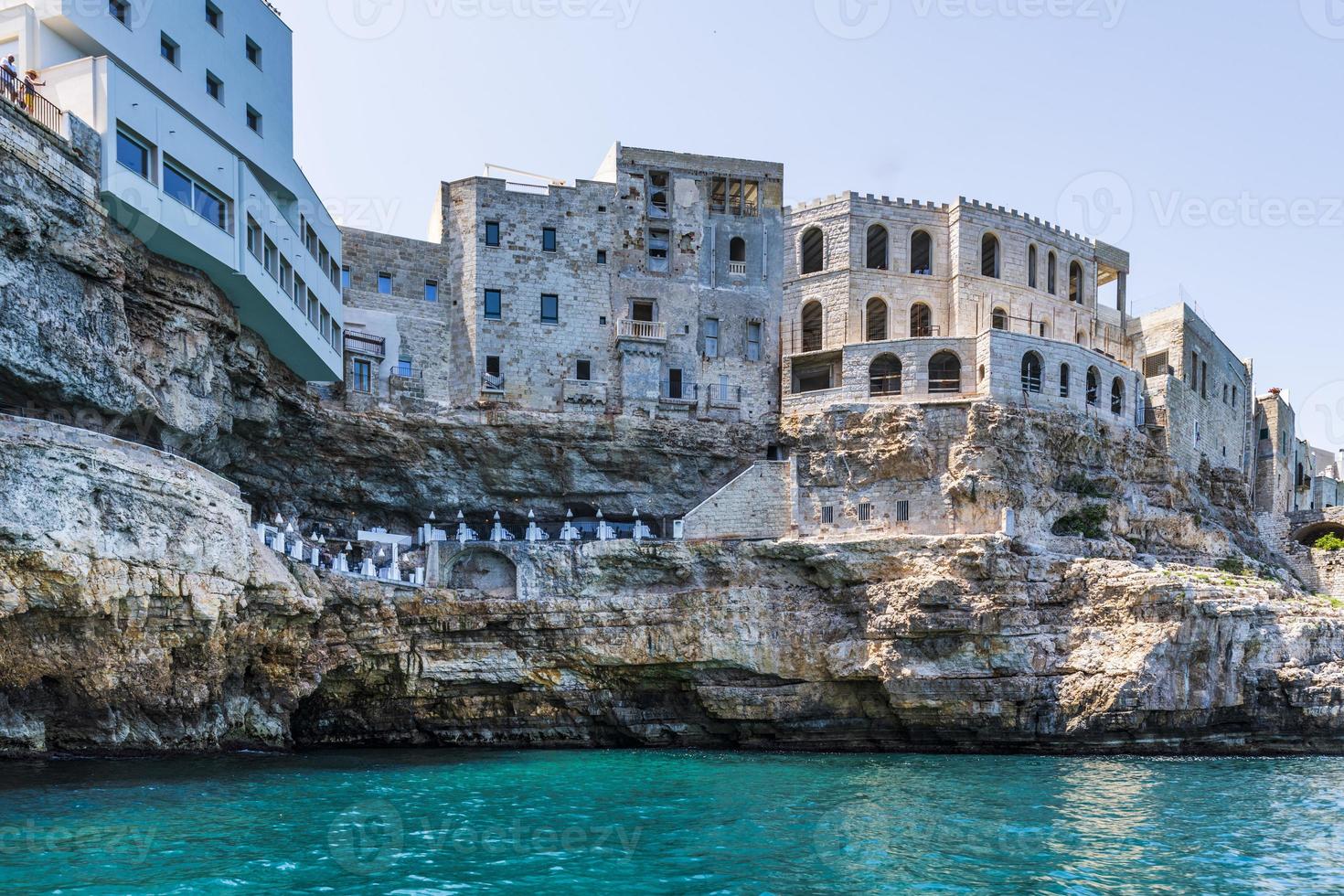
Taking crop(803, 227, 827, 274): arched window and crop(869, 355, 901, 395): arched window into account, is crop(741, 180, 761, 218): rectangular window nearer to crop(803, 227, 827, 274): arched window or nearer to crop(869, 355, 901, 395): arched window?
crop(803, 227, 827, 274): arched window

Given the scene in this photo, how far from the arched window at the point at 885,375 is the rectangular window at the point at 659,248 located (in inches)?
391

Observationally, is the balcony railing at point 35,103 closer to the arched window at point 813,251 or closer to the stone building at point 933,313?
the stone building at point 933,313

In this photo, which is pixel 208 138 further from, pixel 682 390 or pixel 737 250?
pixel 737 250

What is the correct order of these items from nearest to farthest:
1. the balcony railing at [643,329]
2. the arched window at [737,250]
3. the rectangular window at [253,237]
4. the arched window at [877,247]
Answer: the rectangular window at [253,237]
the balcony railing at [643,329]
the arched window at [737,250]
the arched window at [877,247]

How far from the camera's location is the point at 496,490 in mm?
48625

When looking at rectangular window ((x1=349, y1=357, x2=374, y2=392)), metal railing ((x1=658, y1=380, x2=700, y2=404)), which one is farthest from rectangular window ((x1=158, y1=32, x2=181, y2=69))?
metal railing ((x1=658, y1=380, x2=700, y2=404))

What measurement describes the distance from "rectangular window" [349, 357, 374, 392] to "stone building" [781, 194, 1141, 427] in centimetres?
1687

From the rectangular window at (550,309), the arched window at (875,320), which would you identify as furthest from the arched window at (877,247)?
the rectangular window at (550,309)

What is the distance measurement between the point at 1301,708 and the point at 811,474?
1870cm

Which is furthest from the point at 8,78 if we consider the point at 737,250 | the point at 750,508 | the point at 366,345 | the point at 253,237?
the point at 737,250

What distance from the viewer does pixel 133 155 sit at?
109 ft

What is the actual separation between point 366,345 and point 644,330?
11.4m

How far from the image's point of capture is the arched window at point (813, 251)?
181 ft

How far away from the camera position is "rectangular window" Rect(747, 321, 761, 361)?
2074 inches
